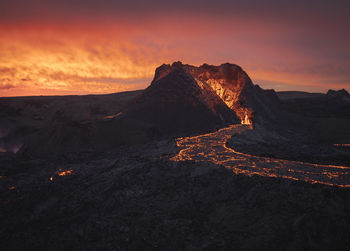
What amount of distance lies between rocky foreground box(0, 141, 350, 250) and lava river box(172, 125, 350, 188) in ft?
2.73

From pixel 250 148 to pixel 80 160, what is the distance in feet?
36.4

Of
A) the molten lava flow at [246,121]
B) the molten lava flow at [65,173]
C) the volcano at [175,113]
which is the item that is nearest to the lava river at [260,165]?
the volcano at [175,113]

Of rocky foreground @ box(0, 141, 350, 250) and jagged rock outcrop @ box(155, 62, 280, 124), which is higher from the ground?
jagged rock outcrop @ box(155, 62, 280, 124)

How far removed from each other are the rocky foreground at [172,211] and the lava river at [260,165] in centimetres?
83

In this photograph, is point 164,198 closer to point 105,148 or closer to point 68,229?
point 68,229

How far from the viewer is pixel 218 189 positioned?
923cm

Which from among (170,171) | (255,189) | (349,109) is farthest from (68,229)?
(349,109)

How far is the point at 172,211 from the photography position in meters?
8.31

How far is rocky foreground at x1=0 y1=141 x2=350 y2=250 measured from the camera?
646cm

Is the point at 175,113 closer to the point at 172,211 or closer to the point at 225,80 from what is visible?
the point at 225,80

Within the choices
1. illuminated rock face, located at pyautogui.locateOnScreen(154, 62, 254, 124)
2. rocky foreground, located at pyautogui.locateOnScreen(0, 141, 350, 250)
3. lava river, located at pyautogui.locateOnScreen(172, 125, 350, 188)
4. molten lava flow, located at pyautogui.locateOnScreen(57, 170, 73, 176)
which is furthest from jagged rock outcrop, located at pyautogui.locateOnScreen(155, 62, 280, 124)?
molten lava flow, located at pyautogui.locateOnScreen(57, 170, 73, 176)

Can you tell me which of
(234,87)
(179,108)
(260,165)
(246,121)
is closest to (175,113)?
(179,108)

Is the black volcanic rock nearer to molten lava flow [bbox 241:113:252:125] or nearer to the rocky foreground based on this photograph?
molten lava flow [bbox 241:113:252:125]

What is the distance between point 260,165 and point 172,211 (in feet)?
16.9
